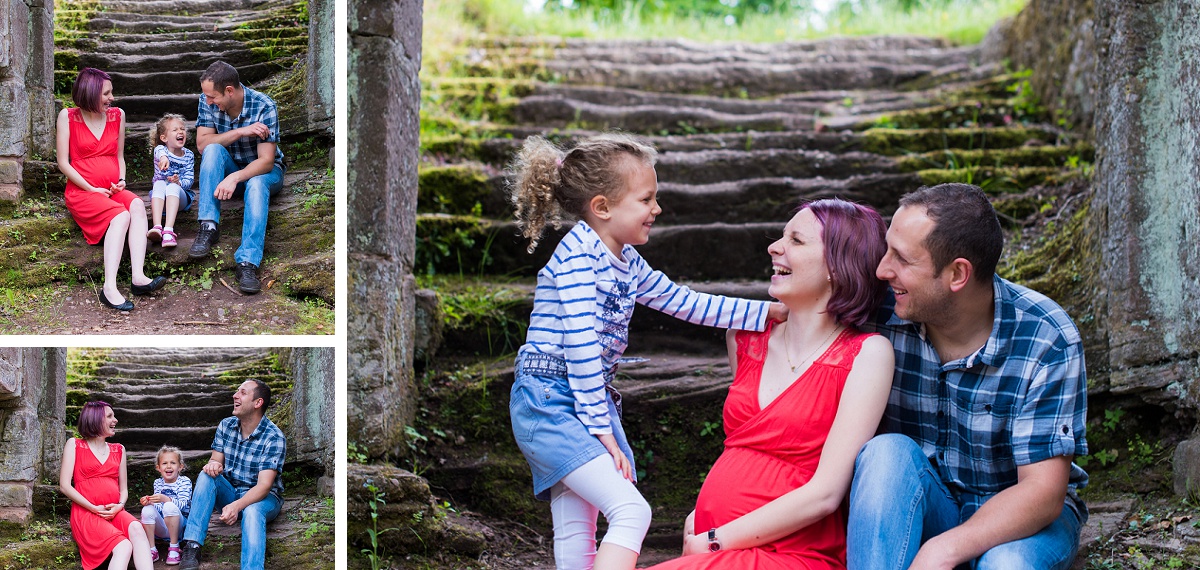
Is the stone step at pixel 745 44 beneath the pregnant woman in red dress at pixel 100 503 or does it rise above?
above

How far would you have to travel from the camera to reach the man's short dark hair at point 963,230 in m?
2.33

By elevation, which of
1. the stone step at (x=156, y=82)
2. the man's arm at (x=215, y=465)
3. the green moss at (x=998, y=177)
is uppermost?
the stone step at (x=156, y=82)

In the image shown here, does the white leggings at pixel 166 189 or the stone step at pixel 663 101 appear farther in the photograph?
the stone step at pixel 663 101

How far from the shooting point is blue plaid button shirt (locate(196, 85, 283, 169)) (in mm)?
2244

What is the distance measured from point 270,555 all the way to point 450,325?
176 centimetres

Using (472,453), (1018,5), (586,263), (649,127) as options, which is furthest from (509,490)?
(1018,5)

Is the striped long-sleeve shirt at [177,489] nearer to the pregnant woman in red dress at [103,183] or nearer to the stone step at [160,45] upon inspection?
the pregnant woman in red dress at [103,183]

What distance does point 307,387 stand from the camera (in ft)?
7.43

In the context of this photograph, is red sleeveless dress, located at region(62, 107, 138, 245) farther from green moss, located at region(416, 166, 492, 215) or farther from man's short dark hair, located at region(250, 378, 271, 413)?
green moss, located at region(416, 166, 492, 215)

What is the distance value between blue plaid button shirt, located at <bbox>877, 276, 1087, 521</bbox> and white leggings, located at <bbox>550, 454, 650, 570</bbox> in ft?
2.27

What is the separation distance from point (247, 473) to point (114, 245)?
584mm

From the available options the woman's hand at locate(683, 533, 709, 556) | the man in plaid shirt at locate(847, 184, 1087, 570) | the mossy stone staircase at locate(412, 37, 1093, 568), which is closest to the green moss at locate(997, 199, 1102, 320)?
the mossy stone staircase at locate(412, 37, 1093, 568)

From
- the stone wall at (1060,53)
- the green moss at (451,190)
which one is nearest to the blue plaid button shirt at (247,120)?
the green moss at (451,190)

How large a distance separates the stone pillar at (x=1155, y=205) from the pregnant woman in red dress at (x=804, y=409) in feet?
3.58
